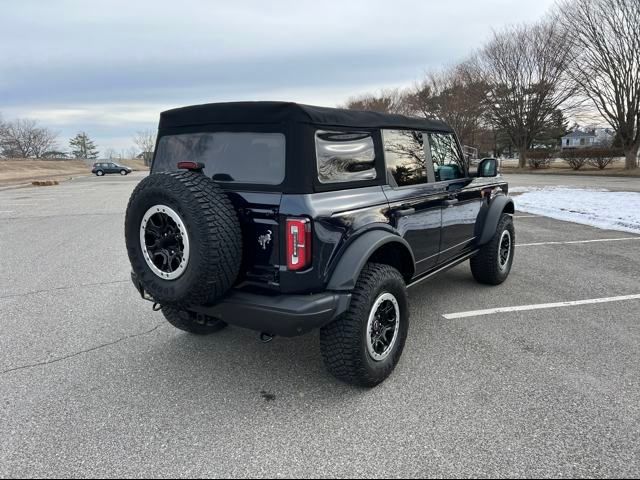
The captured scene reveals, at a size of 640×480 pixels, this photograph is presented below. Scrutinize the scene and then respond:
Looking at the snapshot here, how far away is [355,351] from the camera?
8.70ft

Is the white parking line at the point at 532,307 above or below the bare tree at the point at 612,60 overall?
below

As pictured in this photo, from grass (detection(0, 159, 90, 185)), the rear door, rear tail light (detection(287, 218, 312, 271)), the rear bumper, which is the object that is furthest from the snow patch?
grass (detection(0, 159, 90, 185))

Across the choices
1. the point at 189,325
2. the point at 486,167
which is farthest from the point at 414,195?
the point at 189,325

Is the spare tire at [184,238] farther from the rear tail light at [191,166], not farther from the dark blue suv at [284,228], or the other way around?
the rear tail light at [191,166]

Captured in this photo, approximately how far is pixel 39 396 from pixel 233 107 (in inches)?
90.2

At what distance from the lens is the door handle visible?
3.17 m

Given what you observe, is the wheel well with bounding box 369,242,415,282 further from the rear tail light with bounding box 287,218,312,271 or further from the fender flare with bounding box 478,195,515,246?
the fender flare with bounding box 478,195,515,246

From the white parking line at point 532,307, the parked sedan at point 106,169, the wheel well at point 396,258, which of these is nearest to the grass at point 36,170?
the parked sedan at point 106,169

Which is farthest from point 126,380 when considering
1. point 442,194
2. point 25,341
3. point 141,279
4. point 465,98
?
point 465,98

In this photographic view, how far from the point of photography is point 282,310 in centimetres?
246

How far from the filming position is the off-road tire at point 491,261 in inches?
186

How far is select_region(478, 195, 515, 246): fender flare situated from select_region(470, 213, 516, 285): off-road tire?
0.27ft

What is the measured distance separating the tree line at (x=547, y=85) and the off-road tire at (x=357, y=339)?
27.5 meters

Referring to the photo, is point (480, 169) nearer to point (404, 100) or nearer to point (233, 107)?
point (233, 107)
